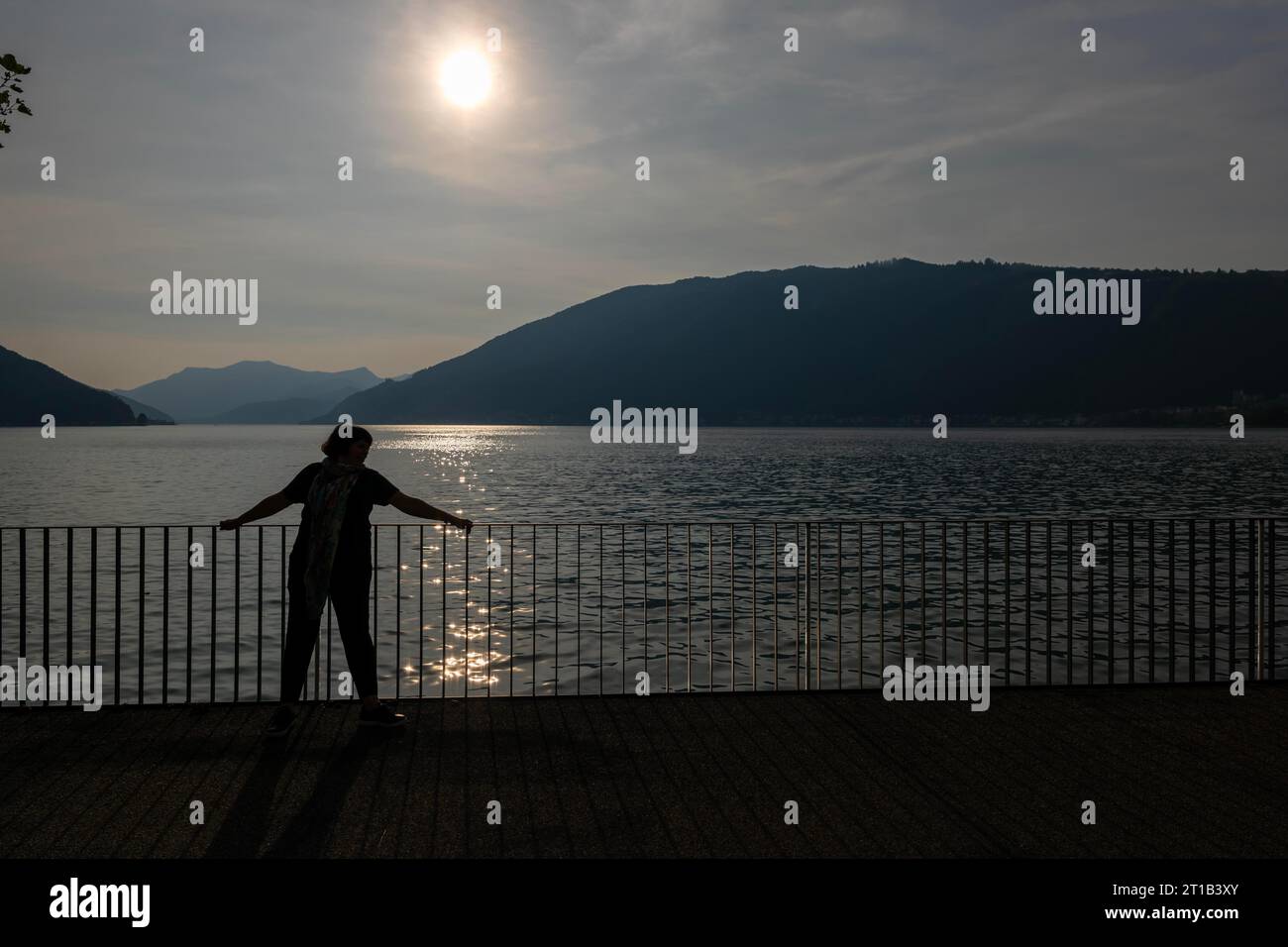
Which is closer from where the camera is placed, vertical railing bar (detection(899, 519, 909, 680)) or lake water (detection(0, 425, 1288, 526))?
vertical railing bar (detection(899, 519, 909, 680))

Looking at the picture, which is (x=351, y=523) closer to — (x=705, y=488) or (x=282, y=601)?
(x=282, y=601)

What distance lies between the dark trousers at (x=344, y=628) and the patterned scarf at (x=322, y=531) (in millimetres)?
72

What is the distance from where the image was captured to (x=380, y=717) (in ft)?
20.8

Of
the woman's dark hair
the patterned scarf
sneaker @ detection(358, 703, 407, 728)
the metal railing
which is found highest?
the woman's dark hair

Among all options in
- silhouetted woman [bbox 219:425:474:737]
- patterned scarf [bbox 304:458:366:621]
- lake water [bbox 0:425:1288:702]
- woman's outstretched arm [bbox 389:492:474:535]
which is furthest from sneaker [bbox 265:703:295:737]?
woman's outstretched arm [bbox 389:492:474:535]

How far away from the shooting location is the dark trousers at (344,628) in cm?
634

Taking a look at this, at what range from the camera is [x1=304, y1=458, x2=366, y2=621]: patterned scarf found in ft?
20.6

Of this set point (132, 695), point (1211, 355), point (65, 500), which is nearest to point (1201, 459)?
point (65, 500)

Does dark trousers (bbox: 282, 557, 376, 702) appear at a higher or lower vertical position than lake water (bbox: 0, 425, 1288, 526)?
higher

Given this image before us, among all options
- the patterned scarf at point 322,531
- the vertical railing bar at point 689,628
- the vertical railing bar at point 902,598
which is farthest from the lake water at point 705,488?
the patterned scarf at point 322,531

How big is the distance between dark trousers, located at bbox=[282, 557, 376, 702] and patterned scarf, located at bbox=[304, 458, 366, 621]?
2.8 inches

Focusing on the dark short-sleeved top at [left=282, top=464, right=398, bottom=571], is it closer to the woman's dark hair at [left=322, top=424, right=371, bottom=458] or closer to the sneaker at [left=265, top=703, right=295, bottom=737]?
the woman's dark hair at [left=322, top=424, right=371, bottom=458]
